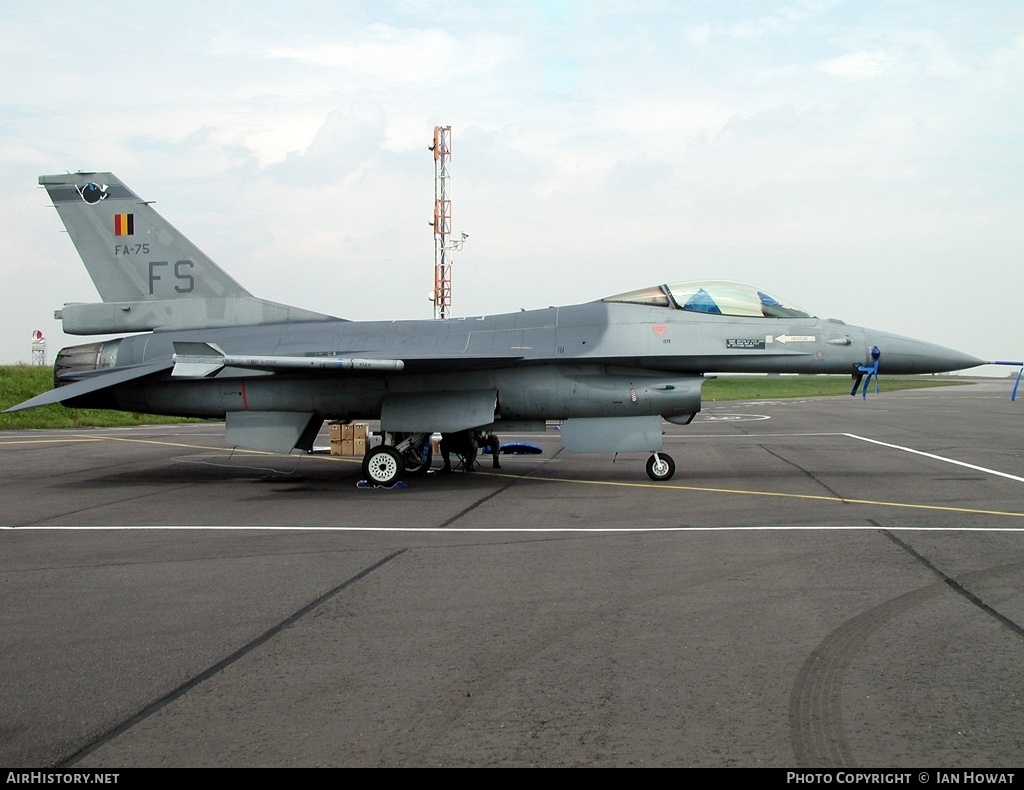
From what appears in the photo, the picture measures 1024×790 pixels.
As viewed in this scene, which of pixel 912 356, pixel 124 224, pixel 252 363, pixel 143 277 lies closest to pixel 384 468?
pixel 252 363

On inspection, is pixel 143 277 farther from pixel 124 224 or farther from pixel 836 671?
pixel 836 671

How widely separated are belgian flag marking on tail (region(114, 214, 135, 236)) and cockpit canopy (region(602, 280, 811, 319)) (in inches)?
333

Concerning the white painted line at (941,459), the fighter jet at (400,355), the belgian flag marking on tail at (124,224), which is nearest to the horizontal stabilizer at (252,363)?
the fighter jet at (400,355)

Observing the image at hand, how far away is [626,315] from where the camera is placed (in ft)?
44.6

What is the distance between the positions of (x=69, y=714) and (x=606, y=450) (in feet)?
31.8

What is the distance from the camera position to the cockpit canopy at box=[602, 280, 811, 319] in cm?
1344

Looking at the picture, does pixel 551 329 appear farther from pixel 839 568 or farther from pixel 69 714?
pixel 69 714

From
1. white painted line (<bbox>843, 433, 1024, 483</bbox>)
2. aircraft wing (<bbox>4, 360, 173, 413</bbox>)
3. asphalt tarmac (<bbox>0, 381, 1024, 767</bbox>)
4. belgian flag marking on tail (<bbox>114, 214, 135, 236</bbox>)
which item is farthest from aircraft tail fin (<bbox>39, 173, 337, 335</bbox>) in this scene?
white painted line (<bbox>843, 433, 1024, 483</bbox>)

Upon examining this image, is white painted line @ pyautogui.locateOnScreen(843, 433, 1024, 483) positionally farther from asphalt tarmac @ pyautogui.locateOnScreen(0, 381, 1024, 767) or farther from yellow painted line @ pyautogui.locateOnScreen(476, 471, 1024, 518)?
yellow painted line @ pyautogui.locateOnScreen(476, 471, 1024, 518)

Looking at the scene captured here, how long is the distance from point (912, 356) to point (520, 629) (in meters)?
9.89

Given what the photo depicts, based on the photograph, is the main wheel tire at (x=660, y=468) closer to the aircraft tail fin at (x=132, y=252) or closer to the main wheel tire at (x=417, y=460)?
the main wheel tire at (x=417, y=460)

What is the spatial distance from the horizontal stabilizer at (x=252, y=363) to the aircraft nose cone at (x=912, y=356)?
7.10 m

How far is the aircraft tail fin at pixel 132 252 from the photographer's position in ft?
49.6
